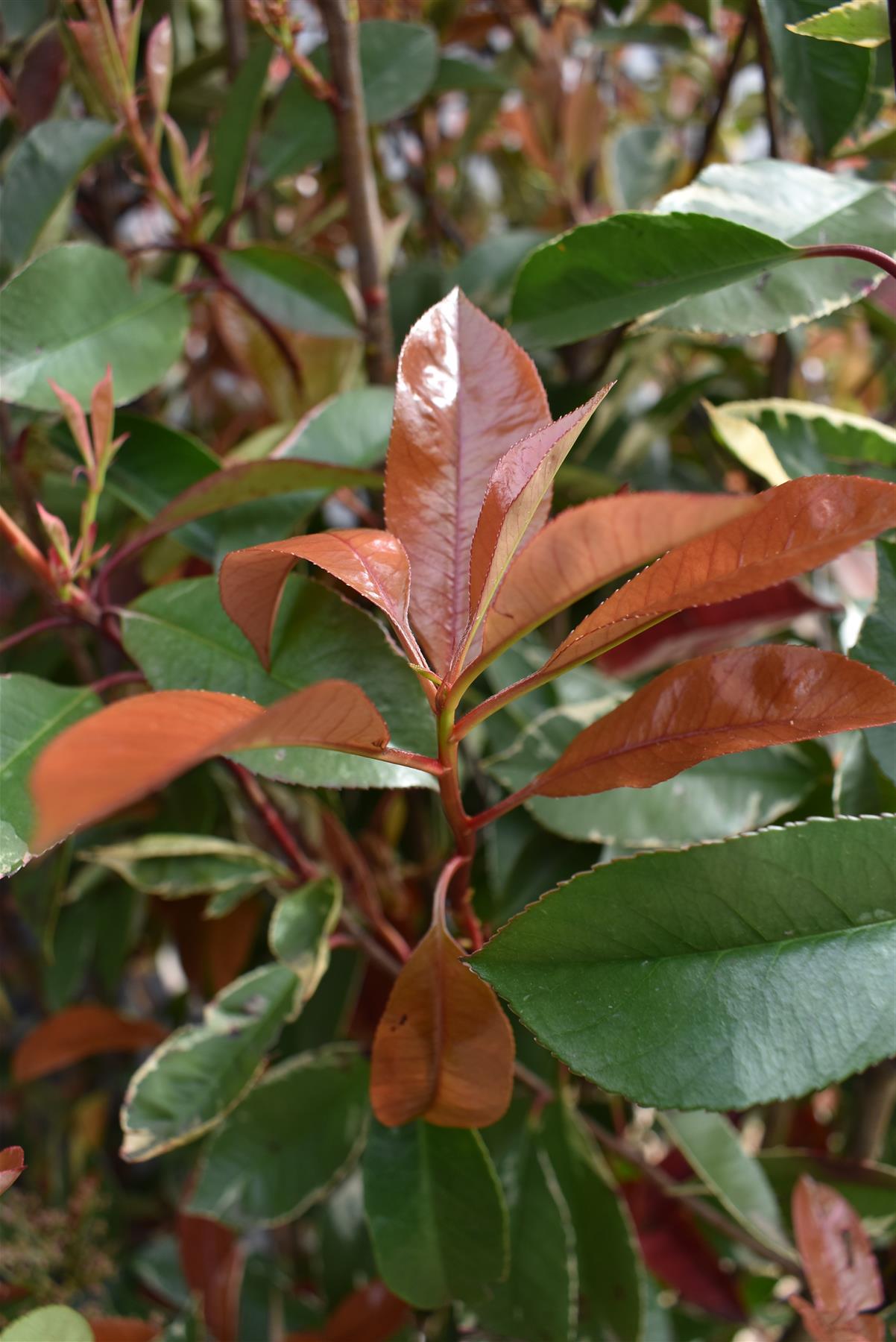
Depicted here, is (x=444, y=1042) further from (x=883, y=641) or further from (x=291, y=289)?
(x=291, y=289)

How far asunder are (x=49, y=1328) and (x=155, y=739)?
0.31 m

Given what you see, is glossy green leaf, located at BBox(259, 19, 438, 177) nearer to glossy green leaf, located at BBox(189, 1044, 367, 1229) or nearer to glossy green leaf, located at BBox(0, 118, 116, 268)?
glossy green leaf, located at BBox(0, 118, 116, 268)

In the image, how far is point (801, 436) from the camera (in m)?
0.54

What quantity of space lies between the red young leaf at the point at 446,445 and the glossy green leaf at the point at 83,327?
0.22 metres

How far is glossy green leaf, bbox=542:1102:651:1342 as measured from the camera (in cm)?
58

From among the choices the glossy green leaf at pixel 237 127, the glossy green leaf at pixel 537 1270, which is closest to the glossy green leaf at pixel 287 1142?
the glossy green leaf at pixel 537 1270

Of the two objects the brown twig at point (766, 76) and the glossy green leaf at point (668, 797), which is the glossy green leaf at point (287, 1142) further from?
the brown twig at point (766, 76)

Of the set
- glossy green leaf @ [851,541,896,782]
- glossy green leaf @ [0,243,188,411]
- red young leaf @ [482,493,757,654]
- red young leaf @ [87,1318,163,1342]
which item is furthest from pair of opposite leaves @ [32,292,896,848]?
red young leaf @ [87,1318,163,1342]

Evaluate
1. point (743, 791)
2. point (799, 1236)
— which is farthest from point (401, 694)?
point (799, 1236)

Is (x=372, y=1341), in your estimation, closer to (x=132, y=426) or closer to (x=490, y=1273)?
(x=490, y=1273)

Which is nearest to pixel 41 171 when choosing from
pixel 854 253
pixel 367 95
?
pixel 367 95

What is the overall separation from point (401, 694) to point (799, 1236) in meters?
0.34

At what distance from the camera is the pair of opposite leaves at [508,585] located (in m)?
0.24

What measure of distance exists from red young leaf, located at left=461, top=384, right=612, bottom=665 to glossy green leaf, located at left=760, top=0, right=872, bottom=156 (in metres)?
0.36
